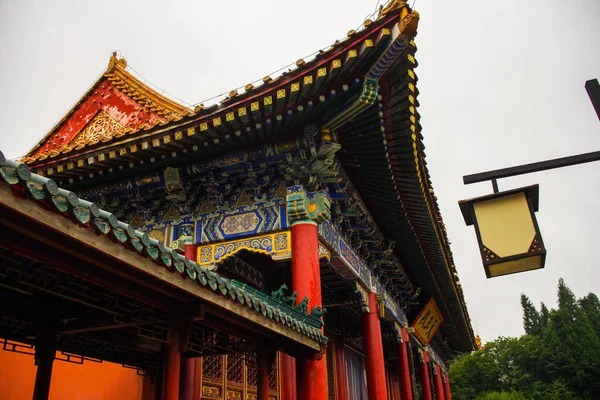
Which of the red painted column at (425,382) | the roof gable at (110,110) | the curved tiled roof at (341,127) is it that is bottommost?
the red painted column at (425,382)

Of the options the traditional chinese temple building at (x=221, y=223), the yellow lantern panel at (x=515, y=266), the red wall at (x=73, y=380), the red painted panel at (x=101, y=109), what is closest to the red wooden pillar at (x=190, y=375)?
→ the traditional chinese temple building at (x=221, y=223)

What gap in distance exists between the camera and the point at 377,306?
36.8 ft

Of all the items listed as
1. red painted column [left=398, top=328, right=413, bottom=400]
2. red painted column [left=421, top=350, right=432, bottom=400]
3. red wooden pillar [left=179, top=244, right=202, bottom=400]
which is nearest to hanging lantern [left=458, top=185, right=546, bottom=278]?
red wooden pillar [left=179, top=244, right=202, bottom=400]

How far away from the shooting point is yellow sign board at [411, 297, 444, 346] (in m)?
15.5

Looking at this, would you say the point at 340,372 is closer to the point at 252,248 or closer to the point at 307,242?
the point at 252,248

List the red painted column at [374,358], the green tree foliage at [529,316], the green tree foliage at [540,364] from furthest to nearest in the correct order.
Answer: the green tree foliage at [529,316] → the green tree foliage at [540,364] → the red painted column at [374,358]

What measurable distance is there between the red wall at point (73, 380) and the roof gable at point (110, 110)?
169 inches

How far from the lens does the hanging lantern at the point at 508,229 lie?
147 inches

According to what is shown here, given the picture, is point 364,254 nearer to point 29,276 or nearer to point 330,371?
point 330,371

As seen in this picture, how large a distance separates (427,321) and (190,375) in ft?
35.1

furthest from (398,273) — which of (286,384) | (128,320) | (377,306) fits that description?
(128,320)

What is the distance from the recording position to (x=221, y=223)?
812 cm

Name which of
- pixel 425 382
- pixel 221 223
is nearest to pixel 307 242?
pixel 221 223

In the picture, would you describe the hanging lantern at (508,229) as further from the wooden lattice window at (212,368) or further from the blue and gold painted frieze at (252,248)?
the wooden lattice window at (212,368)
